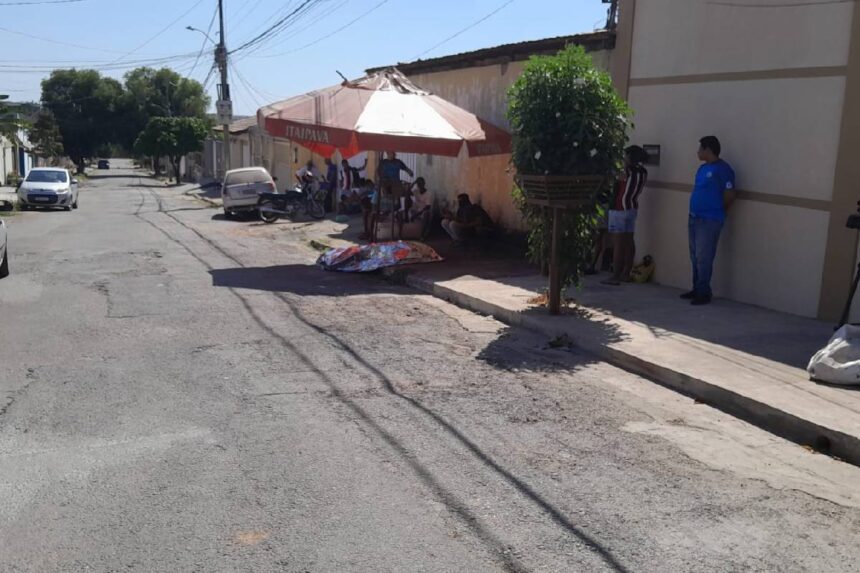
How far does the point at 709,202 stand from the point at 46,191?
2522 cm

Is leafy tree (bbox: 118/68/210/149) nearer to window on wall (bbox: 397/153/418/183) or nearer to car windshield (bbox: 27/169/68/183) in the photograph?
car windshield (bbox: 27/169/68/183)

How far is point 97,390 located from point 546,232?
16.7 ft

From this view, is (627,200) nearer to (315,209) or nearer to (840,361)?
(840,361)

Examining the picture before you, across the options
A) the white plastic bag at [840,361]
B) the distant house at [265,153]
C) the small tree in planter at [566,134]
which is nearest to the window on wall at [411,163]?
the distant house at [265,153]

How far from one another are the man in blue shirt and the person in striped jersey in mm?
1330

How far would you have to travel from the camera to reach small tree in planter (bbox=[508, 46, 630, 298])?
902 centimetres

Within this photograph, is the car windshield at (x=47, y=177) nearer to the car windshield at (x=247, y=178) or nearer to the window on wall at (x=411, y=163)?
the car windshield at (x=247, y=178)

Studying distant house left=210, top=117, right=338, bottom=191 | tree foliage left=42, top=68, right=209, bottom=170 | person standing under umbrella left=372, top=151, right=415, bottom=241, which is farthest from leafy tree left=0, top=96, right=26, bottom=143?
tree foliage left=42, top=68, right=209, bottom=170

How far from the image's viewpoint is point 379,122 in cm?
1351

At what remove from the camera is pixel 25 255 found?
15086mm

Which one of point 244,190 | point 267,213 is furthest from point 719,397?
point 244,190

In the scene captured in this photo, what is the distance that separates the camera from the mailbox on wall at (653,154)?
11359 mm

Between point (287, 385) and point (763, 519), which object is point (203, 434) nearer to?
point (287, 385)

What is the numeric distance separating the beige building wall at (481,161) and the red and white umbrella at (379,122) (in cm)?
100
